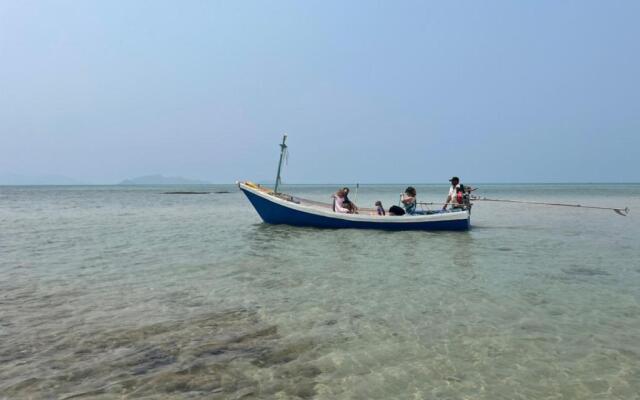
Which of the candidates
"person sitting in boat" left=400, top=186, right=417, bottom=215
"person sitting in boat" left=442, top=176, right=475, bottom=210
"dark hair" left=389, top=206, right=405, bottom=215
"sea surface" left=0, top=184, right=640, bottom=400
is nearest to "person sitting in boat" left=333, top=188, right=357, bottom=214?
"dark hair" left=389, top=206, right=405, bottom=215

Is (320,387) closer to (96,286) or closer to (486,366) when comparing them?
(486,366)

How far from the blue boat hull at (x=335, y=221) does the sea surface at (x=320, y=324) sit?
5.16m

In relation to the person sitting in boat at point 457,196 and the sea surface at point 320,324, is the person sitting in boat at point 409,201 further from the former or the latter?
the sea surface at point 320,324

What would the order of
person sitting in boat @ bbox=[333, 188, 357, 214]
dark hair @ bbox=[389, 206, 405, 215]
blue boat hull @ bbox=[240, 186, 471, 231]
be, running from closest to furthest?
blue boat hull @ bbox=[240, 186, 471, 231] < dark hair @ bbox=[389, 206, 405, 215] < person sitting in boat @ bbox=[333, 188, 357, 214]

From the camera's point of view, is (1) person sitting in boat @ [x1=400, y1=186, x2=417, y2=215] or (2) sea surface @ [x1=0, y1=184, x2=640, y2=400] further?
(1) person sitting in boat @ [x1=400, y1=186, x2=417, y2=215]

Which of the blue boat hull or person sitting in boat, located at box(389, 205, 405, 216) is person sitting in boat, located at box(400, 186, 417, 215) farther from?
the blue boat hull

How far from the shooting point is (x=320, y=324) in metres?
7.93

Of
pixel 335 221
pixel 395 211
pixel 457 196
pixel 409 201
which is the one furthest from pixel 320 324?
pixel 457 196

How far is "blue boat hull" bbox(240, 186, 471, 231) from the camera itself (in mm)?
21156

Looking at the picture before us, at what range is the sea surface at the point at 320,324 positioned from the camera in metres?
5.59

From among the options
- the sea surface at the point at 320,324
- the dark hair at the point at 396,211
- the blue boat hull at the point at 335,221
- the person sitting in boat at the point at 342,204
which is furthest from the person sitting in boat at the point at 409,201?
the sea surface at the point at 320,324

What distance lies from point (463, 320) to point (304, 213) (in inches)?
589

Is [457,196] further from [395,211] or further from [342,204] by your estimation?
[342,204]

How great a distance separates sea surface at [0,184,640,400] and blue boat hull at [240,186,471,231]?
516 cm
